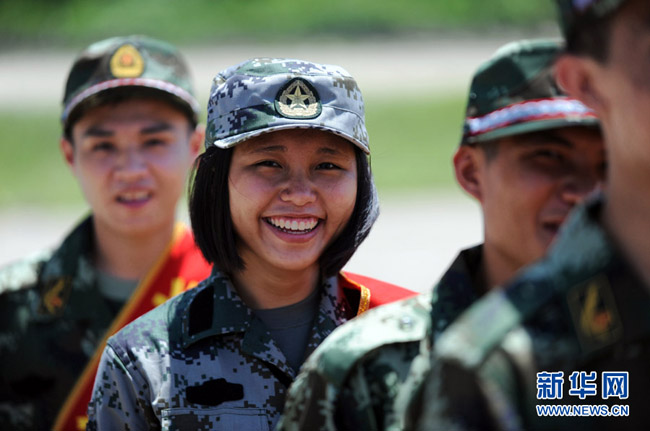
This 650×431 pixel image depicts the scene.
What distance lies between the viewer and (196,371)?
2.73m

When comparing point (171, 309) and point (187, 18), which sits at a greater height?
point (187, 18)

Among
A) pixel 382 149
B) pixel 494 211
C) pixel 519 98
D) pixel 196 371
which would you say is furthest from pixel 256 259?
pixel 382 149

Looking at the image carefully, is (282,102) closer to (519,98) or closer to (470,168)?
(470,168)

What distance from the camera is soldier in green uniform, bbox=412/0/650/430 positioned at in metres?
1.57

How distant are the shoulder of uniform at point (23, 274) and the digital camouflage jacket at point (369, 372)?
6.89 feet

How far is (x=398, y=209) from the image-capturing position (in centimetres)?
1319

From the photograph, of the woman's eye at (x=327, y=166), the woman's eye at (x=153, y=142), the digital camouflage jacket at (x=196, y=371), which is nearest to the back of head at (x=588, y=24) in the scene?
the woman's eye at (x=327, y=166)

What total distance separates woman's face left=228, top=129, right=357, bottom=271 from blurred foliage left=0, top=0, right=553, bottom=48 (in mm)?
18892

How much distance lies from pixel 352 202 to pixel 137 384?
2.48ft

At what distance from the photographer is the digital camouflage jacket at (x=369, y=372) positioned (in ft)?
6.94

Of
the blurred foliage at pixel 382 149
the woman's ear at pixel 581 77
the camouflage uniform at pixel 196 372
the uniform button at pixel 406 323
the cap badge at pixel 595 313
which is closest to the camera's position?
the cap badge at pixel 595 313

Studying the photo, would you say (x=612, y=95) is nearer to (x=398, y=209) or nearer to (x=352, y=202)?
(x=352, y=202)

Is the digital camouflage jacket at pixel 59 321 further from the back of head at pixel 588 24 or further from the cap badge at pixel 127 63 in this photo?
the back of head at pixel 588 24

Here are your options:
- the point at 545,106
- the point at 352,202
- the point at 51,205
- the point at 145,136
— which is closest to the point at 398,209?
the point at 51,205
